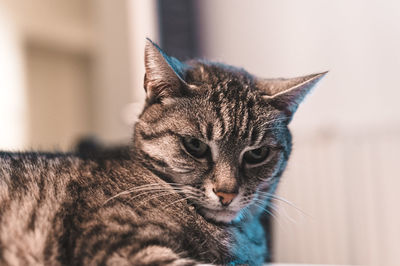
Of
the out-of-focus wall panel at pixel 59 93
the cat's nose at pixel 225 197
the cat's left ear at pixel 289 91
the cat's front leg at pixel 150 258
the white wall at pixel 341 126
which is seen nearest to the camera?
the cat's front leg at pixel 150 258

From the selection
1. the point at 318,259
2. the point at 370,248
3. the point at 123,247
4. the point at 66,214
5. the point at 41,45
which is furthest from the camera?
the point at 41,45

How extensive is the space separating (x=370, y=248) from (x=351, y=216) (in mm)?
204

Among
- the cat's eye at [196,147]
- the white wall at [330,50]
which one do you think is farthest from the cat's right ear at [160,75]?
the white wall at [330,50]

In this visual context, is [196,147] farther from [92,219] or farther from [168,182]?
[92,219]

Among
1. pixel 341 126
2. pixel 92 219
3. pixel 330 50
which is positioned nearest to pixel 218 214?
pixel 92 219

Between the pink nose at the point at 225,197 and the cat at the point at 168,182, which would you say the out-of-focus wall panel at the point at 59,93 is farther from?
the pink nose at the point at 225,197

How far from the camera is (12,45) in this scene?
4098 millimetres

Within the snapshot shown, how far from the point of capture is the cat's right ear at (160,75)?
110 cm

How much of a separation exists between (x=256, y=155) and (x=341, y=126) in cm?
154

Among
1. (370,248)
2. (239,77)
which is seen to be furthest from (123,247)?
(370,248)

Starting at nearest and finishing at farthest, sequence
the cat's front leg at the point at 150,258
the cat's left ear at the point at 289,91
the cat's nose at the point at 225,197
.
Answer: the cat's front leg at the point at 150,258, the cat's nose at the point at 225,197, the cat's left ear at the point at 289,91

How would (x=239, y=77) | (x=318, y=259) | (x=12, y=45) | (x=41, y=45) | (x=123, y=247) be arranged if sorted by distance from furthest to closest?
(x=41, y=45) < (x=12, y=45) < (x=318, y=259) < (x=239, y=77) < (x=123, y=247)

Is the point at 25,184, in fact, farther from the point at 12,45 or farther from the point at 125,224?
the point at 12,45

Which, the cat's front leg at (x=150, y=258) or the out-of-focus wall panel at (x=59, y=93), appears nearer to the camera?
the cat's front leg at (x=150, y=258)
